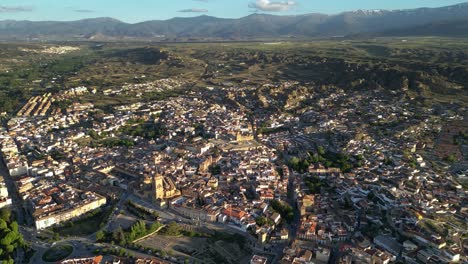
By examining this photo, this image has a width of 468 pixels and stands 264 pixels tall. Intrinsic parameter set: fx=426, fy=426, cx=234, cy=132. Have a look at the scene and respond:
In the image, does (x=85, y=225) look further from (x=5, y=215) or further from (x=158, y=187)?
(x=158, y=187)

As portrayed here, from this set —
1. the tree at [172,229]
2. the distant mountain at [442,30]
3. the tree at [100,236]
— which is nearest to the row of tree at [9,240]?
the tree at [100,236]

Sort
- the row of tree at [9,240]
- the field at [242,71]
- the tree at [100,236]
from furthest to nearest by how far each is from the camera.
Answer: the field at [242,71], the tree at [100,236], the row of tree at [9,240]

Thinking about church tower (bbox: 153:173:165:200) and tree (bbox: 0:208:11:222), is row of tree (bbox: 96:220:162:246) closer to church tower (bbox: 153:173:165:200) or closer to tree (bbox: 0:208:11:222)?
church tower (bbox: 153:173:165:200)

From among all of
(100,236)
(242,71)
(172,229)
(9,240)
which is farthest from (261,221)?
(242,71)

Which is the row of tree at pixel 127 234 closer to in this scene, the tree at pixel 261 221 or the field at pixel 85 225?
the field at pixel 85 225

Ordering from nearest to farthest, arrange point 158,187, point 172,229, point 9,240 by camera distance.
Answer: point 9,240 → point 172,229 → point 158,187

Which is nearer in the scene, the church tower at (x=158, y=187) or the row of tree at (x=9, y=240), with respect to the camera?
the row of tree at (x=9, y=240)

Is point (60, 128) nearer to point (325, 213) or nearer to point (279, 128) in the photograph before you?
point (279, 128)

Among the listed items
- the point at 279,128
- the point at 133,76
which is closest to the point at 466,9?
the point at 133,76

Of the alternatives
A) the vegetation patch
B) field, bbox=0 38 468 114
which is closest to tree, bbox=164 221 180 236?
the vegetation patch

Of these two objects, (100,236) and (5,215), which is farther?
(5,215)

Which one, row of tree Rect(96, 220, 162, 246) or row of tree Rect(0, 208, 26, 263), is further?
row of tree Rect(96, 220, 162, 246)
